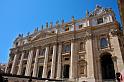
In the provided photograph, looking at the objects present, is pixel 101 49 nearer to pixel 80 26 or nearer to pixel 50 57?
pixel 80 26

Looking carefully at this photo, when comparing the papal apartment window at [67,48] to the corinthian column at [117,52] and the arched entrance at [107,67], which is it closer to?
the arched entrance at [107,67]

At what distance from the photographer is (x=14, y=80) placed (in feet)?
87.0

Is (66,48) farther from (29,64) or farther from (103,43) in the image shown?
(29,64)

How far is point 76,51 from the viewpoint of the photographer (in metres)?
A: 24.8

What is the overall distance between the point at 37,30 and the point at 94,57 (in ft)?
51.8

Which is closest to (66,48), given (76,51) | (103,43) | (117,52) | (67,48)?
(67,48)

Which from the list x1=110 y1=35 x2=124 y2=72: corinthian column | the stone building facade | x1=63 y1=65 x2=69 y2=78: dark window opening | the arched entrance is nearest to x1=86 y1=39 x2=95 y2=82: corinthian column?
the stone building facade

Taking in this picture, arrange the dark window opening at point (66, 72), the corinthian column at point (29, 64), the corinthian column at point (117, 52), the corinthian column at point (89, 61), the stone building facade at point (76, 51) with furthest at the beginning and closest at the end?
the corinthian column at point (29, 64) → the dark window opening at point (66, 72) → the stone building facade at point (76, 51) → the corinthian column at point (89, 61) → the corinthian column at point (117, 52)

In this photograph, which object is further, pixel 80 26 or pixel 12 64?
pixel 12 64

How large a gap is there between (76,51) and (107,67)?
5.64 m

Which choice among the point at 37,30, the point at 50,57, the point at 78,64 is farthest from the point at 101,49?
the point at 37,30

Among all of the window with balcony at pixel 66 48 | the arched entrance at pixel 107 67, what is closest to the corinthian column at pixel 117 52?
the arched entrance at pixel 107 67

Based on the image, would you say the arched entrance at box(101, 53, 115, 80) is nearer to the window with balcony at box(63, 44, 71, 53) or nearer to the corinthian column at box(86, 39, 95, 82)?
the corinthian column at box(86, 39, 95, 82)

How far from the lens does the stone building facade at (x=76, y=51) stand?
856 inches
